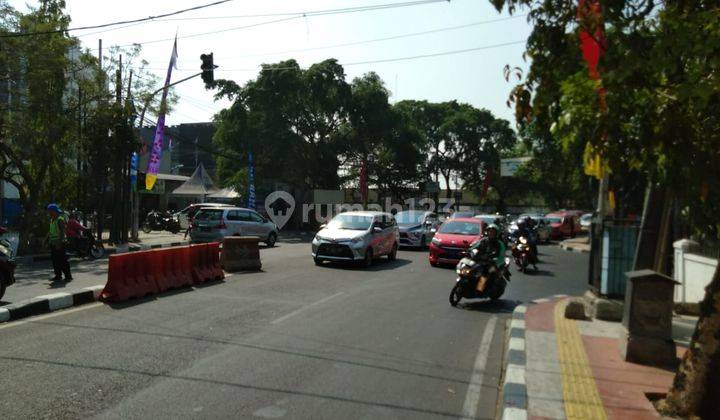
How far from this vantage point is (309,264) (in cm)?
1686

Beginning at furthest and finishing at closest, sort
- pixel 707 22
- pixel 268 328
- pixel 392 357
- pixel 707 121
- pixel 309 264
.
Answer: pixel 309 264 < pixel 268 328 < pixel 392 357 < pixel 707 121 < pixel 707 22

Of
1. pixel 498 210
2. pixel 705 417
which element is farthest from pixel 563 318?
pixel 498 210

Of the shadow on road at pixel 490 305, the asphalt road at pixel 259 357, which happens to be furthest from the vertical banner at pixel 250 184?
the shadow on road at pixel 490 305

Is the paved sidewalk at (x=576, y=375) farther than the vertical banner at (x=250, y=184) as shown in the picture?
No

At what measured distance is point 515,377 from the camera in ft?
19.9

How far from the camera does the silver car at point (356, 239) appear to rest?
16156 millimetres

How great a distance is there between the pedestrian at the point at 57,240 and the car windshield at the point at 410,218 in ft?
48.8

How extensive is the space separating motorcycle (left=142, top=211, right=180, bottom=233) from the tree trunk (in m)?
30.4

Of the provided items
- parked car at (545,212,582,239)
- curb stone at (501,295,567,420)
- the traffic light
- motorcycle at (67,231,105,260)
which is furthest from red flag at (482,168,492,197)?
curb stone at (501,295,567,420)

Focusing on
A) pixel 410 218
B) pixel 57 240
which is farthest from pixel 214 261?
pixel 410 218

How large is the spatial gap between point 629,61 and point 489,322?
20.2 feet

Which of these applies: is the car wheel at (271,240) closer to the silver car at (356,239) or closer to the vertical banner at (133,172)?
the vertical banner at (133,172)

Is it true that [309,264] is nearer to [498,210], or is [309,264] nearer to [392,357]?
[392,357]

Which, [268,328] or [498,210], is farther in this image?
[498,210]
